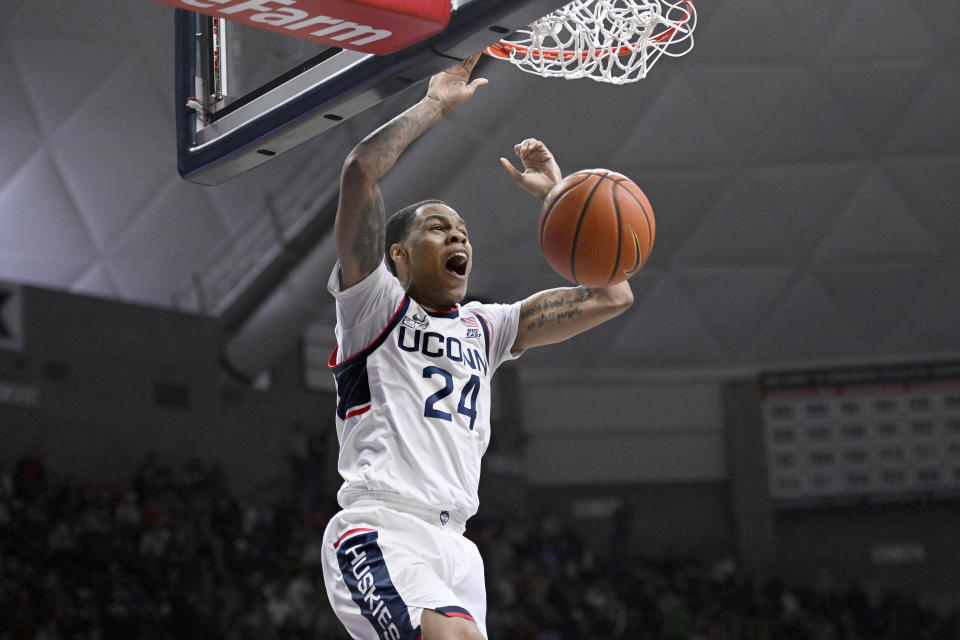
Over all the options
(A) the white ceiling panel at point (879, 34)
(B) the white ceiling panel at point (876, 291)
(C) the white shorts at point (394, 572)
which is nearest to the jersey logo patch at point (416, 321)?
(C) the white shorts at point (394, 572)

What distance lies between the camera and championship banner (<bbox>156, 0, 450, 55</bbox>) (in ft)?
10.3

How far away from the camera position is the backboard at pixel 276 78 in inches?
128

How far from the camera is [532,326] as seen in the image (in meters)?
4.07

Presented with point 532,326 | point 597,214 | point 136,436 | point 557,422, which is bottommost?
point 532,326

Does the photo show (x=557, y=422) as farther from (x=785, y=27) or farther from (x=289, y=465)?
(x=785, y=27)

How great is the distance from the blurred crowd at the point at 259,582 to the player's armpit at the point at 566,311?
23.2ft

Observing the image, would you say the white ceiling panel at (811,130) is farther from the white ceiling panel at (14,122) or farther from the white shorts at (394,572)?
the white shorts at (394,572)

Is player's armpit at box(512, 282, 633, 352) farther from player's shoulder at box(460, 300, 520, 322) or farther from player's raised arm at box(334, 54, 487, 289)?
player's raised arm at box(334, 54, 487, 289)

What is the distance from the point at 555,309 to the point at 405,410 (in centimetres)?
78

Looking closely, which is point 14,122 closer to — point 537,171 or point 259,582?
point 259,582

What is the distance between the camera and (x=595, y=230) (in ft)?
12.5

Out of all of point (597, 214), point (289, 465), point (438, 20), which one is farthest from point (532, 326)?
point (289, 465)

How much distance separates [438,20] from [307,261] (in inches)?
493

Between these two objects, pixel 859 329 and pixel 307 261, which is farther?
pixel 859 329
